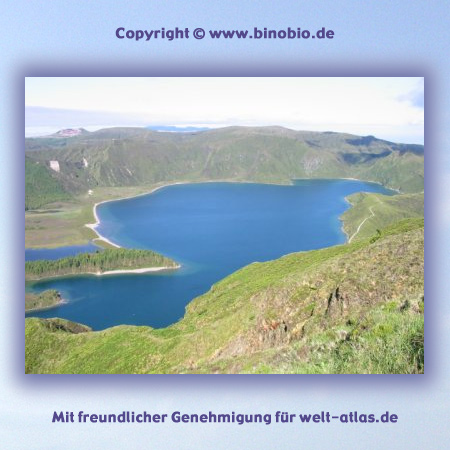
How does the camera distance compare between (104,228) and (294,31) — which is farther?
(104,228)

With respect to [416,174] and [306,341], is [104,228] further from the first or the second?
[416,174]

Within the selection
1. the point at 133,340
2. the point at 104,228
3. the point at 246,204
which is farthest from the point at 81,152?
the point at 133,340

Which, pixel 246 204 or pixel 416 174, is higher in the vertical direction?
pixel 416 174

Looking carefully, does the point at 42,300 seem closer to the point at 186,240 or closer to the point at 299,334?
the point at 186,240

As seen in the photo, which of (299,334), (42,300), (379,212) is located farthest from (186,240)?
(299,334)

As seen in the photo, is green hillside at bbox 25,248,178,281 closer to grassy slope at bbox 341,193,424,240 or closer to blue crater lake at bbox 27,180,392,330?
blue crater lake at bbox 27,180,392,330

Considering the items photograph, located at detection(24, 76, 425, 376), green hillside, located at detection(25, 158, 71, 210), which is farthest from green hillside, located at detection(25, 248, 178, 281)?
green hillside, located at detection(25, 158, 71, 210)
